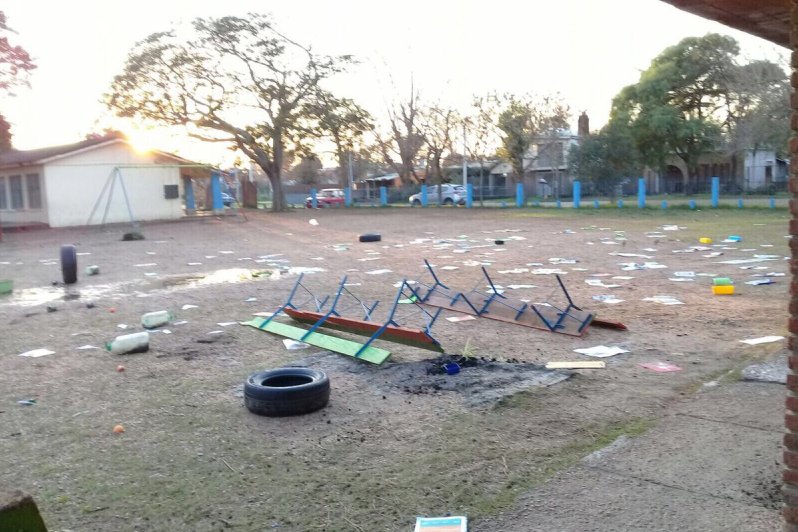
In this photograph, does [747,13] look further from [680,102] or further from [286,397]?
[680,102]

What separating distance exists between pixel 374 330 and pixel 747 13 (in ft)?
13.8

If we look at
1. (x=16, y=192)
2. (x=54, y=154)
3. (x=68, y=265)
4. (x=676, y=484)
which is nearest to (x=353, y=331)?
(x=676, y=484)

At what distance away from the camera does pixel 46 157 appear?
26781mm

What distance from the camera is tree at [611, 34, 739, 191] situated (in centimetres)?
4088

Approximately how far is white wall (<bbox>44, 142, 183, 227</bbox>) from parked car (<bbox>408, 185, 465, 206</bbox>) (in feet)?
55.4

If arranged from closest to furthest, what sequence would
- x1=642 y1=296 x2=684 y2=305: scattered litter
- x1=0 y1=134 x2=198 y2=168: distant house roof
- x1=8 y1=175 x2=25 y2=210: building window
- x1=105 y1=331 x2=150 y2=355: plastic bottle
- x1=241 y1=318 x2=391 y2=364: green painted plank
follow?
x1=241 y1=318 x2=391 y2=364: green painted plank, x1=105 y1=331 x2=150 y2=355: plastic bottle, x1=642 y1=296 x2=684 y2=305: scattered litter, x1=0 y1=134 x2=198 y2=168: distant house roof, x1=8 y1=175 x2=25 y2=210: building window

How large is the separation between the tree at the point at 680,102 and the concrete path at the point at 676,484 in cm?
4075

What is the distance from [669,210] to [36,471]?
29381 mm

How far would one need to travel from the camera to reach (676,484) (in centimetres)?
348

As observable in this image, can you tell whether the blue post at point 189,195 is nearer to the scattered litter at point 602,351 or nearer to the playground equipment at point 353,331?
the playground equipment at point 353,331

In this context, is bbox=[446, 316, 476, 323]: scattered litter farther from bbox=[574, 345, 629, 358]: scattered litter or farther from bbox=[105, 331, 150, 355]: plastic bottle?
bbox=[105, 331, 150, 355]: plastic bottle

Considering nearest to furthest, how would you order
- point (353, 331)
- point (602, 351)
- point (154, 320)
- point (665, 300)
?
point (602, 351) < point (353, 331) < point (154, 320) < point (665, 300)

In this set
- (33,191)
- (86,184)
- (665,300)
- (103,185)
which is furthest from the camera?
(103,185)

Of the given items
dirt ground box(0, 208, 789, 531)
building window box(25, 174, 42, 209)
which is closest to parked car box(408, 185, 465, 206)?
building window box(25, 174, 42, 209)
